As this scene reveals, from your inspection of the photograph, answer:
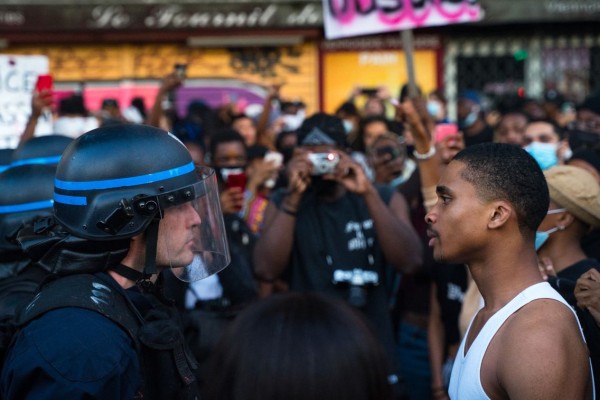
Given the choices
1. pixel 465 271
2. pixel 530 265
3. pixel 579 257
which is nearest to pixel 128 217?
pixel 530 265

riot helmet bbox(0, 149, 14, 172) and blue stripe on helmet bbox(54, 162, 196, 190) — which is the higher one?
blue stripe on helmet bbox(54, 162, 196, 190)

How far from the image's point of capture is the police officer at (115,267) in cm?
219

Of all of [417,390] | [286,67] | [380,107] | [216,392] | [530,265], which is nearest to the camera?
[216,392]

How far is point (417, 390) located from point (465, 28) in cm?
1047

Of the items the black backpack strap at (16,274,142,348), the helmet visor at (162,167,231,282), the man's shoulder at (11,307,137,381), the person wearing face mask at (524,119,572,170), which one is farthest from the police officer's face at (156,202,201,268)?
the person wearing face mask at (524,119,572,170)

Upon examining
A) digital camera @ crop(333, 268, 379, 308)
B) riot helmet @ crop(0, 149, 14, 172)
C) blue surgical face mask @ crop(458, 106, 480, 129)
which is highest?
riot helmet @ crop(0, 149, 14, 172)

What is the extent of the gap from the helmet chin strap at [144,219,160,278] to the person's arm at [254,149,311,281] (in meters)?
1.98

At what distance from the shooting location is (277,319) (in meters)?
1.78

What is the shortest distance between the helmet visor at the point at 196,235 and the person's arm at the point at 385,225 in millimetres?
1665

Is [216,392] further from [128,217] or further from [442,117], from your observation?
[442,117]

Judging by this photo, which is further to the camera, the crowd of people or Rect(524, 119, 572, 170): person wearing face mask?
Rect(524, 119, 572, 170): person wearing face mask

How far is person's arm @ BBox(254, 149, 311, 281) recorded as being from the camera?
181 inches

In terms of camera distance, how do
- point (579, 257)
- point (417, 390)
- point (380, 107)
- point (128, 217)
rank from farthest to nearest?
point (380, 107), point (417, 390), point (579, 257), point (128, 217)

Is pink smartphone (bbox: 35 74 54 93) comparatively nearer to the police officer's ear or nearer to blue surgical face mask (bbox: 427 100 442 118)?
the police officer's ear
